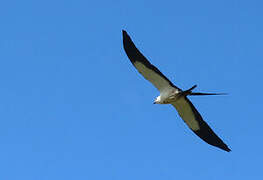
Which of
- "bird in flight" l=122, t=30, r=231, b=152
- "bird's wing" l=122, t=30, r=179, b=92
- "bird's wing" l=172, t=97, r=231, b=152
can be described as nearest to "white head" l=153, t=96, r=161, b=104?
"bird in flight" l=122, t=30, r=231, b=152

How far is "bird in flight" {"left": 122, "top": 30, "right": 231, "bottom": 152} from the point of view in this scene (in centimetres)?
3033

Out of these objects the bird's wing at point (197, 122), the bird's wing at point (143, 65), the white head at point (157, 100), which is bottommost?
the bird's wing at point (197, 122)

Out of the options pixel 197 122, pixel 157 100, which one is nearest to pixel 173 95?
pixel 157 100

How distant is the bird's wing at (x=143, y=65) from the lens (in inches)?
1191

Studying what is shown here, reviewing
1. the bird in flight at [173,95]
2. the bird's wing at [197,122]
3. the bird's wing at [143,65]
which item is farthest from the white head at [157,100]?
the bird's wing at [197,122]

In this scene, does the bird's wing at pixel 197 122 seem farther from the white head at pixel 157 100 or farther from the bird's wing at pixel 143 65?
the bird's wing at pixel 143 65

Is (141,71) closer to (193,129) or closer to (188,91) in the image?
(188,91)

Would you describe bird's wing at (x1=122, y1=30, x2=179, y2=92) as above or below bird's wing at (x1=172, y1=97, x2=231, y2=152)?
above

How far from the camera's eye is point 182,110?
107 feet

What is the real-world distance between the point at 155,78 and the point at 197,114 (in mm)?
2882

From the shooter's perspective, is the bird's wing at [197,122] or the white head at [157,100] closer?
the white head at [157,100]

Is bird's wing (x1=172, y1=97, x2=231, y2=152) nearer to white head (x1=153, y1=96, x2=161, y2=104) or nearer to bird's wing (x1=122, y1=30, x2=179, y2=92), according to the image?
white head (x1=153, y1=96, x2=161, y2=104)

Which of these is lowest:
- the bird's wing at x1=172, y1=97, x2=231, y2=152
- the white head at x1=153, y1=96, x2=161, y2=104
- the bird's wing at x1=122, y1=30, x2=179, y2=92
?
the bird's wing at x1=172, y1=97, x2=231, y2=152

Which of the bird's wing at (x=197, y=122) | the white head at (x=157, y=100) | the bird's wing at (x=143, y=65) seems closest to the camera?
the bird's wing at (x=143, y=65)
